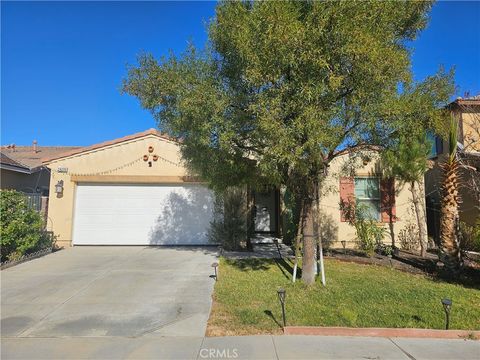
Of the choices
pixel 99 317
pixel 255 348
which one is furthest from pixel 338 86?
pixel 99 317

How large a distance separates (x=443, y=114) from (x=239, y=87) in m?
4.70

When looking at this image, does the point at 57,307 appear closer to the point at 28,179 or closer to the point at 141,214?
the point at 141,214

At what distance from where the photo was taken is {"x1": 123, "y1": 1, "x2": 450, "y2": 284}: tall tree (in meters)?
6.46

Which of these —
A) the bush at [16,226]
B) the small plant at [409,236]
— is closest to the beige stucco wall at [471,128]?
the small plant at [409,236]

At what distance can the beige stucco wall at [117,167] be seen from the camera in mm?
13594

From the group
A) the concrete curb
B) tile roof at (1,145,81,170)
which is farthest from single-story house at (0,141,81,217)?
the concrete curb

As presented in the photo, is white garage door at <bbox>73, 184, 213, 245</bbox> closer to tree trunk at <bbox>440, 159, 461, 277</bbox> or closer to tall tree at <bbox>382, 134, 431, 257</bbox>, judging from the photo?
tall tree at <bbox>382, 134, 431, 257</bbox>

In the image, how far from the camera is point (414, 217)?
13516mm

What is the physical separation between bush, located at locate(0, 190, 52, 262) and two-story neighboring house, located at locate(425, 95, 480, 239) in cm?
1259

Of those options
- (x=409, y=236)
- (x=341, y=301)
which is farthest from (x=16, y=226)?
(x=409, y=236)

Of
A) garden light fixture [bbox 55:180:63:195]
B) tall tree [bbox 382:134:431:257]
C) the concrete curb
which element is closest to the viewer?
the concrete curb

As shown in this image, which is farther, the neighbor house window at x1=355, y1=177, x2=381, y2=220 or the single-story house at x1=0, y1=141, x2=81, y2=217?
the neighbor house window at x1=355, y1=177, x2=381, y2=220

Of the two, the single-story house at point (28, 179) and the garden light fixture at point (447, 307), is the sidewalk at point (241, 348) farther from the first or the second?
the single-story house at point (28, 179)

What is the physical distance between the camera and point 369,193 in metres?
13.6
